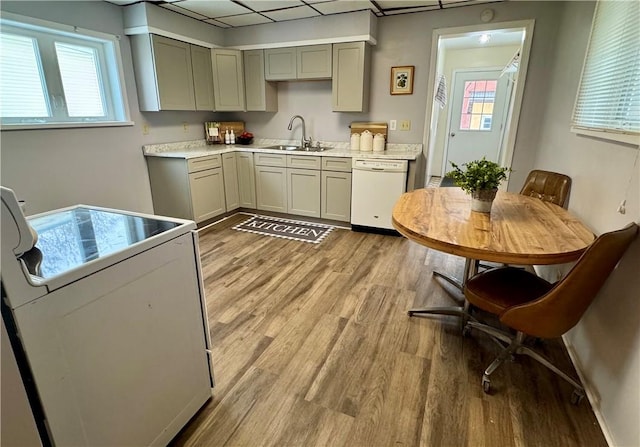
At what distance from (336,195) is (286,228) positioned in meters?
0.73

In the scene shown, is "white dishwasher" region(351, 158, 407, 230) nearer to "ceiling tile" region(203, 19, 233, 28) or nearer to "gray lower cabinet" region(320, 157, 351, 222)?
"gray lower cabinet" region(320, 157, 351, 222)

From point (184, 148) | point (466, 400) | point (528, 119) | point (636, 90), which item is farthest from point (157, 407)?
point (528, 119)

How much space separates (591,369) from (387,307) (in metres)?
1.14

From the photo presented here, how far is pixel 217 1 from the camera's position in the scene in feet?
10.9

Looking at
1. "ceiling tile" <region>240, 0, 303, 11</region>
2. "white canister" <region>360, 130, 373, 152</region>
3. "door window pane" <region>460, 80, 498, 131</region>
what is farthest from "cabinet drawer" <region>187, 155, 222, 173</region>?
"door window pane" <region>460, 80, 498, 131</region>

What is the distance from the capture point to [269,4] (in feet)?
11.2

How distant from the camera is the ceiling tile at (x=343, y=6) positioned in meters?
3.31

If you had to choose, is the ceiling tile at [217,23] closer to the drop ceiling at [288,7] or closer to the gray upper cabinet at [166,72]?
the drop ceiling at [288,7]

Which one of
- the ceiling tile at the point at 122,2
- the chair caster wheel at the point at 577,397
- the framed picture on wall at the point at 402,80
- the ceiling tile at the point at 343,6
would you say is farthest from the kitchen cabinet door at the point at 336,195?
the chair caster wheel at the point at 577,397

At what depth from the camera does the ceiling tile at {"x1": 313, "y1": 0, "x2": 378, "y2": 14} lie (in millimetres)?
3307

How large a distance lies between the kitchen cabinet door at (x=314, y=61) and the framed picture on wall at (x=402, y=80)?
29.9 inches

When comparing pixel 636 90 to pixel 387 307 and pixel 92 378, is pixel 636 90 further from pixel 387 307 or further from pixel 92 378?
pixel 92 378

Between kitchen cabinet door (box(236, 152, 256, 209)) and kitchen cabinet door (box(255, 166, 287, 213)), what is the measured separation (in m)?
0.08

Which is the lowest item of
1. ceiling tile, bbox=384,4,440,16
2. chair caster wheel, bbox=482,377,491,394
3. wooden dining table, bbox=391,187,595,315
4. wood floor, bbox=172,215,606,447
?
wood floor, bbox=172,215,606,447
